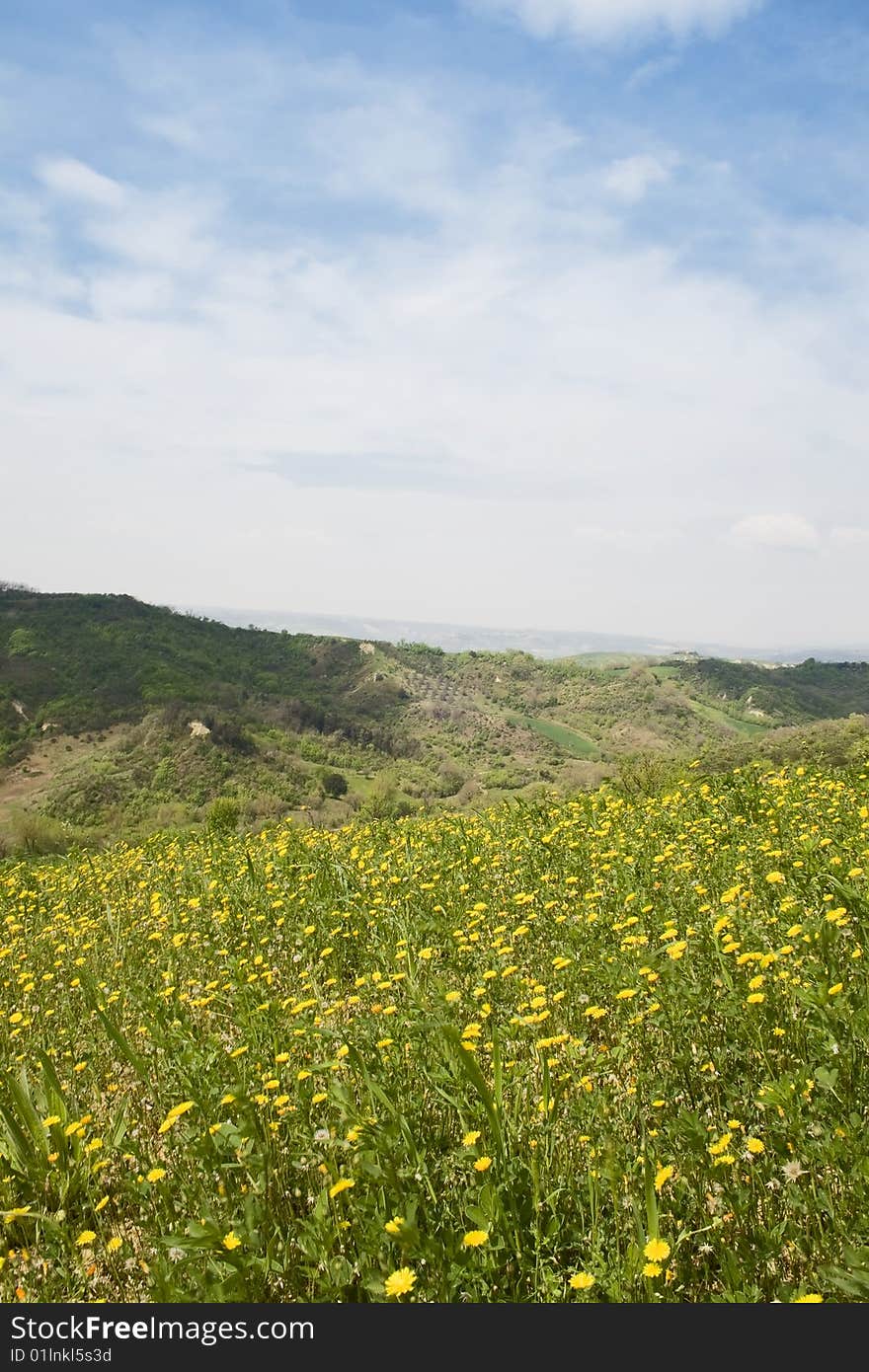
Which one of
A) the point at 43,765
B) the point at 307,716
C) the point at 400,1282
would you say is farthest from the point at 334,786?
the point at 400,1282

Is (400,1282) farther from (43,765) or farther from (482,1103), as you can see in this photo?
(43,765)

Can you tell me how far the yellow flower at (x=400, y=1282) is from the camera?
7.18 ft

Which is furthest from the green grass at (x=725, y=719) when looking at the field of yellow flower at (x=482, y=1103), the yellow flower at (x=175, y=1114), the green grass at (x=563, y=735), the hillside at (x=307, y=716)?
the yellow flower at (x=175, y=1114)

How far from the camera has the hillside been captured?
69125 millimetres

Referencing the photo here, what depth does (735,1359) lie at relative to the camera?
6.28 ft

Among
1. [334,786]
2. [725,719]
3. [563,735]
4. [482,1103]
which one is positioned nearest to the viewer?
[482,1103]

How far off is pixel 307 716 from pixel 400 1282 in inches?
4353

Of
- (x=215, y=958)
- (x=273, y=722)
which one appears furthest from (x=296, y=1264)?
(x=273, y=722)

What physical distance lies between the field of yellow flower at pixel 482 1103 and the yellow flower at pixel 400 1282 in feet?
0.03

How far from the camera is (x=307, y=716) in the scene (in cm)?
11081

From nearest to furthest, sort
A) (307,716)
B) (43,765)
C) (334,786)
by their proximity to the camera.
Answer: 1. (334,786)
2. (43,765)
3. (307,716)

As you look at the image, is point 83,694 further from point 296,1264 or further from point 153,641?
point 296,1264

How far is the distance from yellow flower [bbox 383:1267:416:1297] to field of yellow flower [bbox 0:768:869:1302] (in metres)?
0.01

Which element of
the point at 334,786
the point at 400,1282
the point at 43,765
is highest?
the point at 400,1282
